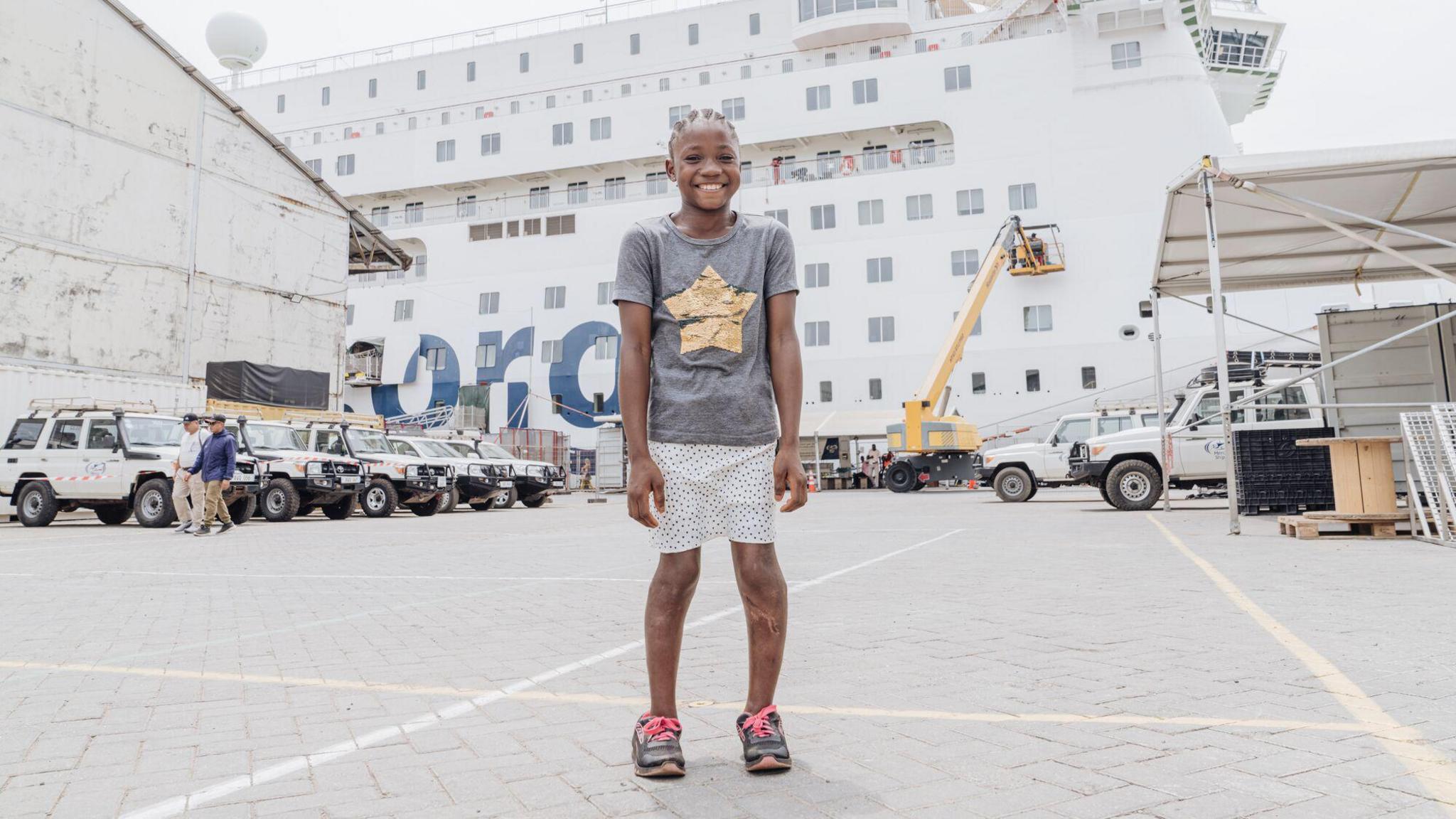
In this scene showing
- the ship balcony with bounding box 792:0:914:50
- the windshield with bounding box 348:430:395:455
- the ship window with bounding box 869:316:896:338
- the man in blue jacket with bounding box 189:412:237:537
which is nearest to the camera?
the man in blue jacket with bounding box 189:412:237:537

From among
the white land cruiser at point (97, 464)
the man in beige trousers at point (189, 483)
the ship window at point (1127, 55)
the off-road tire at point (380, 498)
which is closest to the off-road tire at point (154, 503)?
the white land cruiser at point (97, 464)

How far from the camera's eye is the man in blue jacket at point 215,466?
459 inches

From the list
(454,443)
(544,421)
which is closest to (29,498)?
(454,443)

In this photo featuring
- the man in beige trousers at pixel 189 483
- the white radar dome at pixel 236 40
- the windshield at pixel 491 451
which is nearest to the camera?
the man in beige trousers at pixel 189 483

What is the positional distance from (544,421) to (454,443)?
56.1 ft

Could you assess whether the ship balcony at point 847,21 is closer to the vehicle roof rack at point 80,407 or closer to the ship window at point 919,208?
the ship window at point 919,208

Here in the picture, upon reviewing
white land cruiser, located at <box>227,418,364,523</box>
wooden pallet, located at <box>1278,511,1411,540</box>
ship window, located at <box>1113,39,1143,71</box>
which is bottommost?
wooden pallet, located at <box>1278,511,1411,540</box>

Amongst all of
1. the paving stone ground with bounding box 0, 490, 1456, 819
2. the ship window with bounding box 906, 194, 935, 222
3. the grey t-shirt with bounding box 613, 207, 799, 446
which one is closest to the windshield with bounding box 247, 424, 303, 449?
the paving stone ground with bounding box 0, 490, 1456, 819

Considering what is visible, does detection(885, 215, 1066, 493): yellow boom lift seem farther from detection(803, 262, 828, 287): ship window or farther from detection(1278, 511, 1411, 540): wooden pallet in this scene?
detection(1278, 511, 1411, 540): wooden pallet

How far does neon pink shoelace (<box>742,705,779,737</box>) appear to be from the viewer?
7.39 feet

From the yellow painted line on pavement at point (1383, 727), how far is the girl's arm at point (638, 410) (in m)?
1.86

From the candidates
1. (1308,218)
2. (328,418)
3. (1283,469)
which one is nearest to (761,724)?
(1308,218)

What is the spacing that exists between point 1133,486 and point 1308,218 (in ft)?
16.6

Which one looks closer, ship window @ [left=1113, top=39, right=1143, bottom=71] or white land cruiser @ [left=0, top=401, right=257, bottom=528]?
white land cruiser @ [left=0, top=401, right=257, bottom=528]
